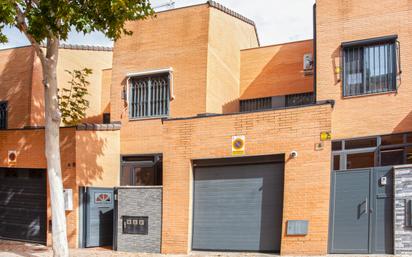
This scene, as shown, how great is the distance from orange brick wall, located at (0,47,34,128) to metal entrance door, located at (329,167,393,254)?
13.0 m

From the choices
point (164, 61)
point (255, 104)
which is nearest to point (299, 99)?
point (255, 104)

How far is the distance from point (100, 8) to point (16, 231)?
9316 millimetres

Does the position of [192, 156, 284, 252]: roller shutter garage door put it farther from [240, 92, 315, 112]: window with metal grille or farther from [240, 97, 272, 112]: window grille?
[240, 97, 272, 112]: window grille

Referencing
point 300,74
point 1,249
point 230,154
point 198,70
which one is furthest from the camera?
point 300,74

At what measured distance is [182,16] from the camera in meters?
18.0

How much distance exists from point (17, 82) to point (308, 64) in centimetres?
1155

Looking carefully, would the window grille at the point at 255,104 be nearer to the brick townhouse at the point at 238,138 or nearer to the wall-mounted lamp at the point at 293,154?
the brick townhouse at the point at 238,138

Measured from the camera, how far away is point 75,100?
20953mm

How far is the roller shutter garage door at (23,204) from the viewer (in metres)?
17.8

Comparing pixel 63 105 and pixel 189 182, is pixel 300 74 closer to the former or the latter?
pixel 189 182

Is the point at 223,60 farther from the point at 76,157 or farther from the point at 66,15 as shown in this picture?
the point at 66,15

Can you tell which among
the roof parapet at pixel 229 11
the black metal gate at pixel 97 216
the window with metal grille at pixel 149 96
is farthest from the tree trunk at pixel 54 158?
the roof parapet at pixel 229 11

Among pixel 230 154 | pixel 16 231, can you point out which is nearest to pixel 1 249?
pixel 16 231

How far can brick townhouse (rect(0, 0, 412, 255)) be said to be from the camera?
1310 centimetres
